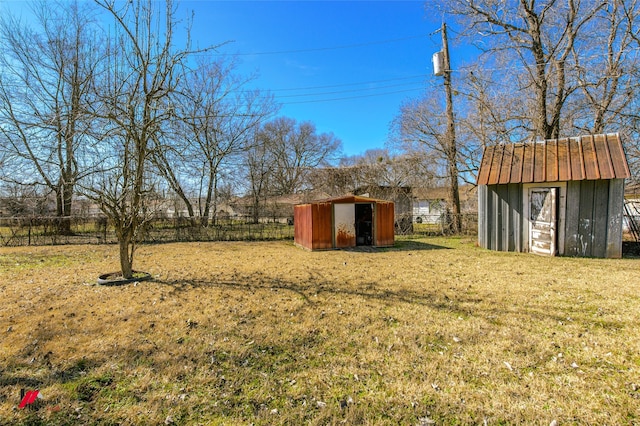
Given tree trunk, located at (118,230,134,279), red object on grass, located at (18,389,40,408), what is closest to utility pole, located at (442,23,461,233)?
→ tree trunk, located at (118,230,134,279)

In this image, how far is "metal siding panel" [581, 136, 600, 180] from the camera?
7838mm

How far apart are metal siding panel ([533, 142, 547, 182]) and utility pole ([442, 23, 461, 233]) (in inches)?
217

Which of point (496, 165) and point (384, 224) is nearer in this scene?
point (496, 165)

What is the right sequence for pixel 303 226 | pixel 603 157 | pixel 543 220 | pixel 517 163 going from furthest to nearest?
pixel 303 226
pixel 517 163
pixel 543 220
pixel 603 157

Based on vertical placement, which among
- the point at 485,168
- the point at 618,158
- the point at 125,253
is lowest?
the point at 125,253

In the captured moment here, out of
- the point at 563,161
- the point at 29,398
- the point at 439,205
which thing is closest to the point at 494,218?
the point at 563,161

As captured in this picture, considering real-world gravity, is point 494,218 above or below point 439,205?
below

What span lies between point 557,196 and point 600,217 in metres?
1.04

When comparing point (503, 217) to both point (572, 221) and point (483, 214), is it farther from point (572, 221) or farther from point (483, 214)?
point (572, 221)

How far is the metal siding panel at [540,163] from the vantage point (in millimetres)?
8586

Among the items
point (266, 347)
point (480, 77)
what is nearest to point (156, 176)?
point (266, 347)

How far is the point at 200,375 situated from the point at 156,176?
5.62m

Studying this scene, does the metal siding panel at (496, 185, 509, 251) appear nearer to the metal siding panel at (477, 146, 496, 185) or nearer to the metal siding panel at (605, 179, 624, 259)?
the metal siding panel at (477, 146, 496, 185)

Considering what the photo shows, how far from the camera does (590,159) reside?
8109mm
